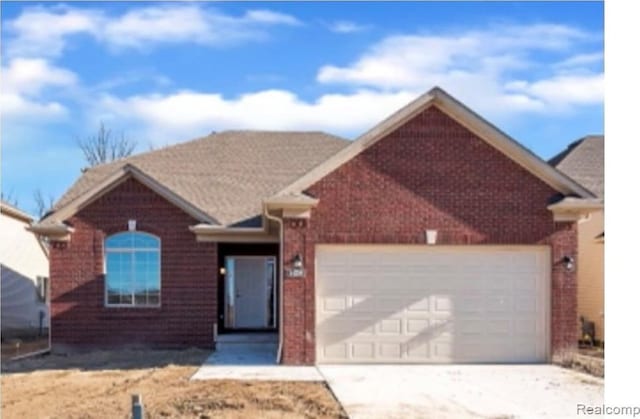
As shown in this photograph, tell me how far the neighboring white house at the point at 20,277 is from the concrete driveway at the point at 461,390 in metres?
15.8

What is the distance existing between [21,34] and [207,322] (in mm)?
7505

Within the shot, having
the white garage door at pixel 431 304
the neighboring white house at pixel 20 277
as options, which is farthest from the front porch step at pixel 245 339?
the neighboring white house at pixel 20 277

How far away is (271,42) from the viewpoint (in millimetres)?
14812

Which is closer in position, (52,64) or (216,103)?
(52,64)

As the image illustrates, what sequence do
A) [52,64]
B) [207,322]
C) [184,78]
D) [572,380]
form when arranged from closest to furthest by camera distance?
[572,380], [207,322], [52,64], [184,78]

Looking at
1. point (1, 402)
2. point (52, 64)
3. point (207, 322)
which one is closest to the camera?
point (1, 402)

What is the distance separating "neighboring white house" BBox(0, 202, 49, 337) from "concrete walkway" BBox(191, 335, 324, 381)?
437 inches

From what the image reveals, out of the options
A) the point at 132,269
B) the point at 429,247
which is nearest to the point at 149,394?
the point at 429,247

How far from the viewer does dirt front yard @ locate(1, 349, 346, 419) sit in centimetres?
1100

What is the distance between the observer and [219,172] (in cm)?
2166

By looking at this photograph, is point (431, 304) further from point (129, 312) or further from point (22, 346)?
point (22, 346)

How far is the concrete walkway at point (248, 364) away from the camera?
14.1 metres

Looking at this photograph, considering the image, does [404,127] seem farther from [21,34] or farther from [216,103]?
[216,103]
